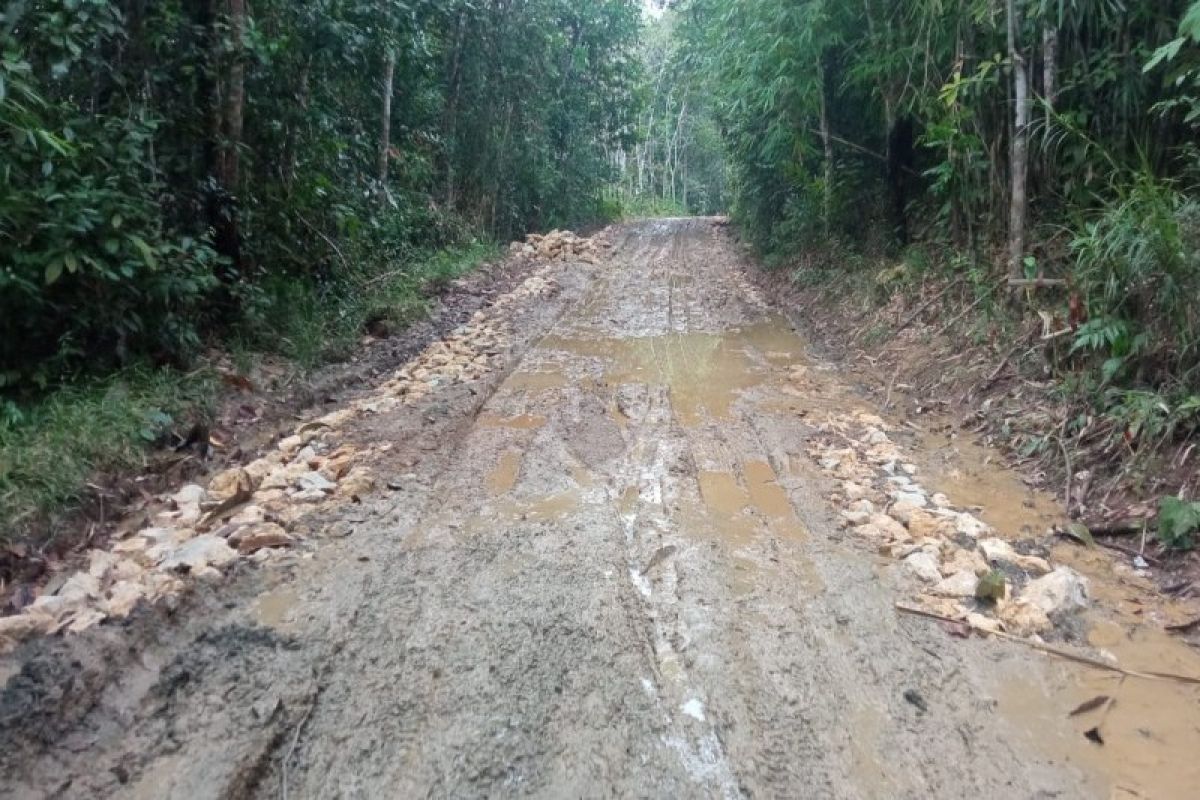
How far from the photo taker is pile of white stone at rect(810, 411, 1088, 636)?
2.86 metres

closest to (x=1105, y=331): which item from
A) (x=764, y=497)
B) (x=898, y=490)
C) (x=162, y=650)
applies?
(x=898, y=490)

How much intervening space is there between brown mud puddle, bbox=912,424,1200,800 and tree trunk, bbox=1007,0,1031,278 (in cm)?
300

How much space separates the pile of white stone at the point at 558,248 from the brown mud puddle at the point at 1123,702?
1129 centimetres

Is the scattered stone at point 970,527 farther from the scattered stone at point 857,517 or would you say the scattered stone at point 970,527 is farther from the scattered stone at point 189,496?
the scattered stone at point 189,496

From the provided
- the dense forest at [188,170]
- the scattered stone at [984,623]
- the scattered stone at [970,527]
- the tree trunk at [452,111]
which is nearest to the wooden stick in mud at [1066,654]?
the scattered stone at [984,623]

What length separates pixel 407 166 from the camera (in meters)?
11.2

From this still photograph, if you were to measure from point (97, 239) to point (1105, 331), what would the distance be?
221 inches

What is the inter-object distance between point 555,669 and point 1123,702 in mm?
1806

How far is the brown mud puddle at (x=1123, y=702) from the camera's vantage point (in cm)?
212

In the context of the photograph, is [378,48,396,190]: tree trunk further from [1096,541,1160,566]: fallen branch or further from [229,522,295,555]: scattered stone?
[1096,541,1160,566]: fallen branch

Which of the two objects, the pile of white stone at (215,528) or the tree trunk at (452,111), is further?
the tree trunk at (452,111)

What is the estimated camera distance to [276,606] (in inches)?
114

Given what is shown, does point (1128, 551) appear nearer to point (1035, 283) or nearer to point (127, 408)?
point (1035, 283)

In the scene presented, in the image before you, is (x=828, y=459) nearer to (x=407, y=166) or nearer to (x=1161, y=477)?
(x=1161, y=477)
